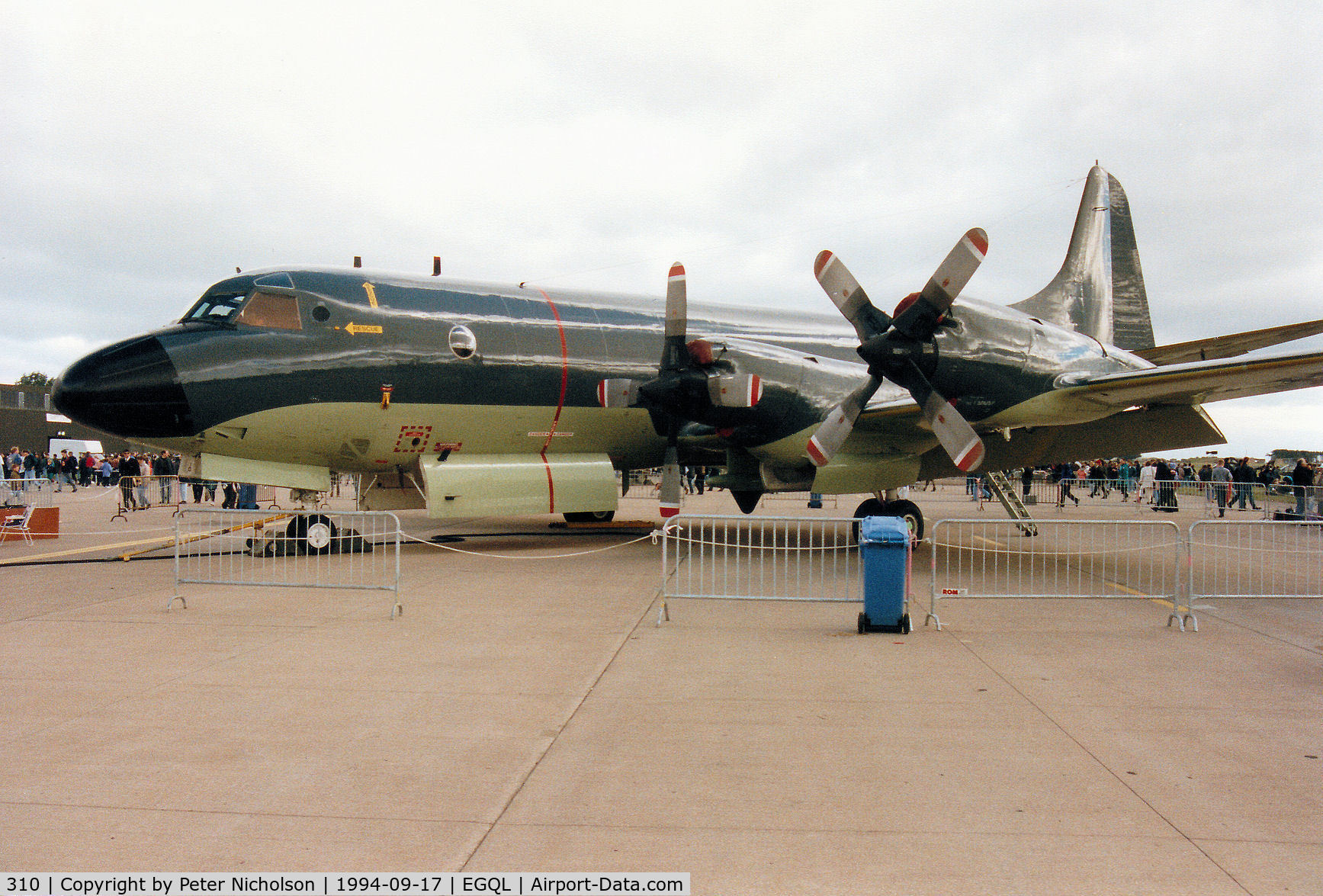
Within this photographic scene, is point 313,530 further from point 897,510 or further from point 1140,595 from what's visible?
point 1140,595

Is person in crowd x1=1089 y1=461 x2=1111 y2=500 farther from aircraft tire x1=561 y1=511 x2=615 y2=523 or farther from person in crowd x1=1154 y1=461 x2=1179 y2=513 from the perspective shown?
aircraft tire x1=561 y1=511 x2=615 y2=523

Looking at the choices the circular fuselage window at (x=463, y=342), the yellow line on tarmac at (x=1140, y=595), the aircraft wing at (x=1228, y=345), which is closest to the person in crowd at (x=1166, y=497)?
the aircraft wing at (x=1228, y=345)

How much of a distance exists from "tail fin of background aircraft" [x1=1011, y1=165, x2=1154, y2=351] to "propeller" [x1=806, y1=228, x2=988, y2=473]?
6030 mm

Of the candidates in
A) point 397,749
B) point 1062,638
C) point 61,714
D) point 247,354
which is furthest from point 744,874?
point 247,354

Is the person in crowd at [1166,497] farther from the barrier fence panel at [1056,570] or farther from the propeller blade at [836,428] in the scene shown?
the propeller blade at [836,428]

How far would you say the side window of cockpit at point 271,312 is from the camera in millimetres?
11398

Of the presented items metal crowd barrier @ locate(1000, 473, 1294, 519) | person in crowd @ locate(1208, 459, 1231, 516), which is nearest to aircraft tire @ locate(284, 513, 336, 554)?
person in crowd @ locate(1208, 459, 1231, 516)

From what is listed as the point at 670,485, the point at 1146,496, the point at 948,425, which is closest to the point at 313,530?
the point at 670,485

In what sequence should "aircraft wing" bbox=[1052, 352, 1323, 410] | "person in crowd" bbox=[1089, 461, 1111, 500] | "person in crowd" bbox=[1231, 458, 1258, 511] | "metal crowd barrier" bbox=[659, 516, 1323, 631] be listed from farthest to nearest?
"person in crowd" bbox=[1089, 461, 1111, 500]
"person in crowd" bbox=[1231, 458, 1258, 511]
"aircraft wing" bbox=[1052, 352, 1323, 410]
"metal crowd barrier" bbox=[659, 516, 1323, 631]

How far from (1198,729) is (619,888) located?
12.7ft

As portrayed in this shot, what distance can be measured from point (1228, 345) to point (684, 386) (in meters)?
10.3

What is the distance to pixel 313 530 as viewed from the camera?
40.0 ft

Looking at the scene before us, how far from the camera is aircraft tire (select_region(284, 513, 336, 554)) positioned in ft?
40.0

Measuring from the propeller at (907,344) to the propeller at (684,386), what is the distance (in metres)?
1.36
